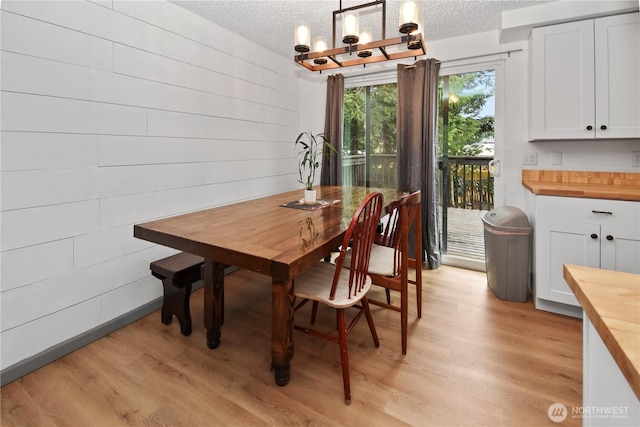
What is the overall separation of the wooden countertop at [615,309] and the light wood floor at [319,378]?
1020 mm

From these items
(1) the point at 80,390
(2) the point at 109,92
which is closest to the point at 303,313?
(1) the point at 80,390

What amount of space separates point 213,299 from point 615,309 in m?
1.85

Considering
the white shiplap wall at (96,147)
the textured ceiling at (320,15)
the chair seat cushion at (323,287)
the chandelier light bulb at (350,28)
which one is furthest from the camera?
the textured ceiling at (320,15)

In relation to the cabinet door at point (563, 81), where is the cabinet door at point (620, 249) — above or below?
below

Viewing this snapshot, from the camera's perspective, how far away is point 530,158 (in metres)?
2.92

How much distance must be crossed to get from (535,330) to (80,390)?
2.75 m

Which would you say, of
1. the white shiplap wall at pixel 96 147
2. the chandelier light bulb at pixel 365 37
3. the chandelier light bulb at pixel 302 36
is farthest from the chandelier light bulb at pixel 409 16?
the white shiplap wall at pixel 96 147

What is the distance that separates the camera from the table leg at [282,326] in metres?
1.48

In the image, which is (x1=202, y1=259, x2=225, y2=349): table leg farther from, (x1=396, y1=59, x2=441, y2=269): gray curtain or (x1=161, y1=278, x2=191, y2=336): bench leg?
(x1=396, y1=59, x2=441, y2=269): gray curtain

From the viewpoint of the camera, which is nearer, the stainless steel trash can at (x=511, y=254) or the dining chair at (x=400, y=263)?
the dining chair at (x=400, y=263)

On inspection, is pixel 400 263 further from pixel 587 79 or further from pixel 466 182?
pixel 587 79

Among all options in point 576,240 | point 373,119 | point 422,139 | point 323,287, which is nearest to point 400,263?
point 323,287

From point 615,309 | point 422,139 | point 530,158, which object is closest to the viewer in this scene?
point 615,309

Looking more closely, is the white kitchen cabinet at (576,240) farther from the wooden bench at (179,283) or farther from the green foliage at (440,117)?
the wooden bench at (179,283)
